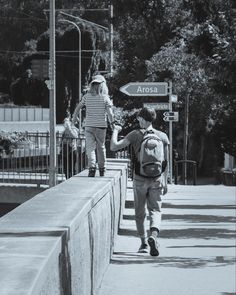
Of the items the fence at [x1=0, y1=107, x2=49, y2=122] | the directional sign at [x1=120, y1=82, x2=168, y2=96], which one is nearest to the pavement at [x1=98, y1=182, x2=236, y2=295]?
the directional sign at [x1=120, y1=82, x2=168, y2=96]

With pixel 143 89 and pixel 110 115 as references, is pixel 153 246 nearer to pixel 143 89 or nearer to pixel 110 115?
pixel 110 115

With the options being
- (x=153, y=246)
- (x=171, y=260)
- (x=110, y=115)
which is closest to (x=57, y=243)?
(x=153, y=246)

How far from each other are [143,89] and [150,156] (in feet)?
26.5

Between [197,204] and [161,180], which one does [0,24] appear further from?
[161,180]

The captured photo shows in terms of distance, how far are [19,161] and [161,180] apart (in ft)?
35.2

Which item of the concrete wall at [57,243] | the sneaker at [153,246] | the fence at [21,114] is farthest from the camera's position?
the fence at [21,114]

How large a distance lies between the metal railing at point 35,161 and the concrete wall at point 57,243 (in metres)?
10.6

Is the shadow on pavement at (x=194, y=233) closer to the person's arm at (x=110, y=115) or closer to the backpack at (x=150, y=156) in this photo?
the person's arm at (x=110, y=115)

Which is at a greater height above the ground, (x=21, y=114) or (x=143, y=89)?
(x=143, y=89)

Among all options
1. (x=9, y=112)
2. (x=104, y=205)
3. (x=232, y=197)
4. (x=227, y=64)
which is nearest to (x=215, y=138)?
(x=9, y=112)

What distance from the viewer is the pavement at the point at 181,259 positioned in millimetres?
8867

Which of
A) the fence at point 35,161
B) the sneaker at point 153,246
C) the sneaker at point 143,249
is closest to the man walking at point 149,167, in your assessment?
the sneaker at point 153,246

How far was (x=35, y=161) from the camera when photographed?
71.9 ft

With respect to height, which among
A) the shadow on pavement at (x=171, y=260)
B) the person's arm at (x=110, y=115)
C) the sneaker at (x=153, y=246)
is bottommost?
the shadow on pavement at (x=171, y=260)
